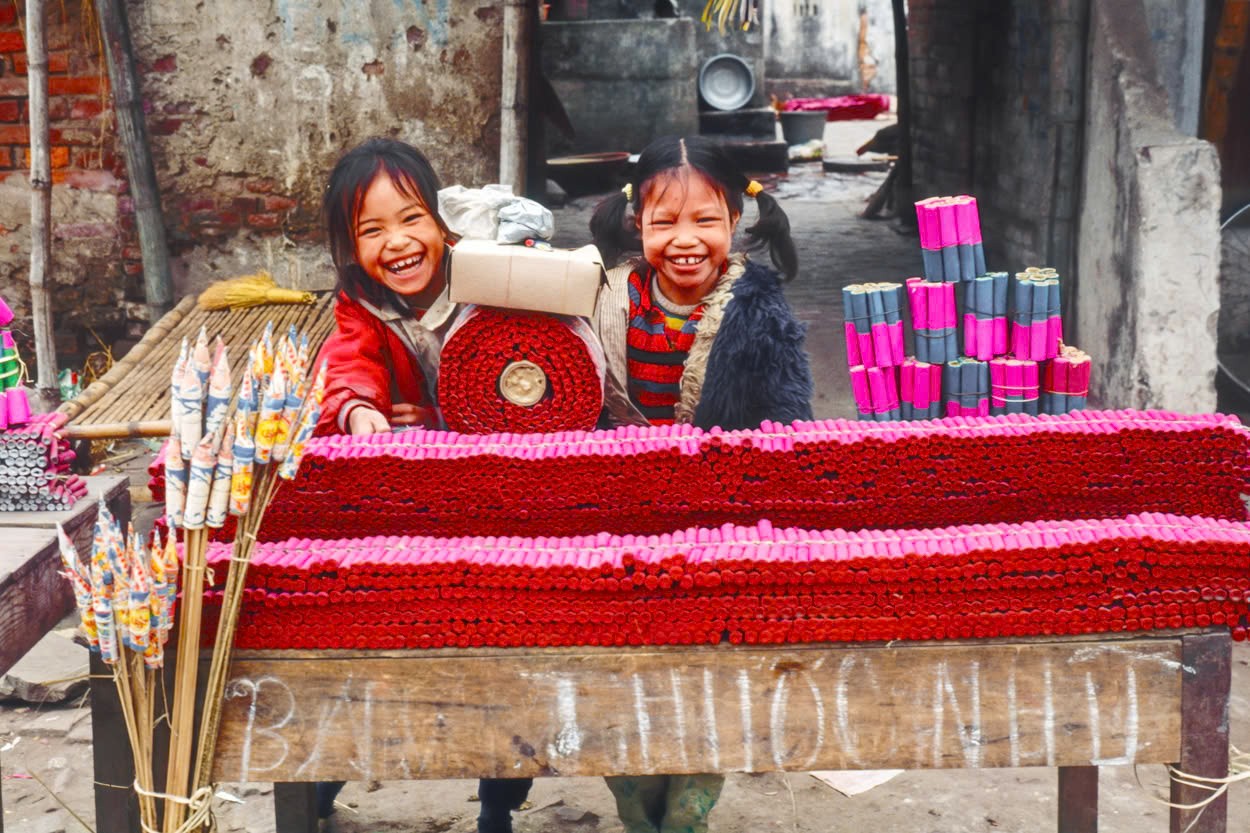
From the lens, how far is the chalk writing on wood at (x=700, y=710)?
5.97 feet

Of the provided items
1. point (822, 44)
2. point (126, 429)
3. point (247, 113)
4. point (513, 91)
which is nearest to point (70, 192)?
point (247, 113)

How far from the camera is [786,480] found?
1966 mm

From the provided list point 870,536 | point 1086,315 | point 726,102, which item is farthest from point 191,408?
point 726,102

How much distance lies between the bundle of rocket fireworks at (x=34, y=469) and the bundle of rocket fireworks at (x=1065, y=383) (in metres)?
1.66

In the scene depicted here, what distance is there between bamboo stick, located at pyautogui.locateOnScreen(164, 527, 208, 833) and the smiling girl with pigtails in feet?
2.07

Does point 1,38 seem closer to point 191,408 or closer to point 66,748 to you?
point 66,748

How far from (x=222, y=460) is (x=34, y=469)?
618mm

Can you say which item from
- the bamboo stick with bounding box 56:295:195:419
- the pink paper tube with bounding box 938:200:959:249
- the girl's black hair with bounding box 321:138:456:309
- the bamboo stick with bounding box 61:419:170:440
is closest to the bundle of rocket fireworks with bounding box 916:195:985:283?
the pink paper tube with bounding box 938:200:959:249

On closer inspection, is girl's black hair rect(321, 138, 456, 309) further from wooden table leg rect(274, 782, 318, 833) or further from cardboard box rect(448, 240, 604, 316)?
wooden table leg rect(274, 782, 318, 833)

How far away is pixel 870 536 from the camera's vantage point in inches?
73.2

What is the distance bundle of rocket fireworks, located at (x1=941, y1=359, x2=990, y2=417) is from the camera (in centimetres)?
230

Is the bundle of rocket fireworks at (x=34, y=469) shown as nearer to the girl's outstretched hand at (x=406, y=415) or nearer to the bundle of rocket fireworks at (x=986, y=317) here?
the girl's outstretched hand at (x=406, y=415)

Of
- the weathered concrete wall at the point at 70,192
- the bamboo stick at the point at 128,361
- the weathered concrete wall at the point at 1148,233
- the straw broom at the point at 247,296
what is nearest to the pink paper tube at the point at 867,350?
the bamboo stick at the point at 128,361

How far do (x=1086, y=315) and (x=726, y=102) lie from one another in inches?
325
